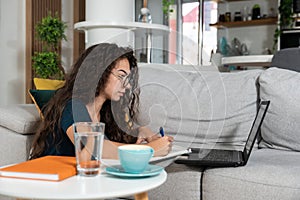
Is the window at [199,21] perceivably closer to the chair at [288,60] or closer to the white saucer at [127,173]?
the chair at [288,60]

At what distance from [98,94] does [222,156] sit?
0.59 m

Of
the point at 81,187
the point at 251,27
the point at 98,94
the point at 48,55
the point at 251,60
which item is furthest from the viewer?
the point at 251,27

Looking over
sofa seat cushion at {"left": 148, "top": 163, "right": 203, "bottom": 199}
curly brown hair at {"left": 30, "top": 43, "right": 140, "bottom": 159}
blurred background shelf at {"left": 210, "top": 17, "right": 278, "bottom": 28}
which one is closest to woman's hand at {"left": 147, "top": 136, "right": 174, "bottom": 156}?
curly brown hair at {"left": 30, "top": 43, "right": 140, "bottom": 159}

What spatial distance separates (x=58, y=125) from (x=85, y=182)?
1.71 ft

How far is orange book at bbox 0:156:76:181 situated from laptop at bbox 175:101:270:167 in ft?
1.78

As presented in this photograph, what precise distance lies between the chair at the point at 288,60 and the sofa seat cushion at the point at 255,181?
0.72 meters

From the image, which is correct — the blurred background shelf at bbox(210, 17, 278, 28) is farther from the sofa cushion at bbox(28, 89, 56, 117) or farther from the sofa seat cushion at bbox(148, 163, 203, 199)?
the sofa seat cushion at bbox(148, 163, 203, 199)

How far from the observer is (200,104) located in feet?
6.40

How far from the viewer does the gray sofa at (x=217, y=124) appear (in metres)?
1.52

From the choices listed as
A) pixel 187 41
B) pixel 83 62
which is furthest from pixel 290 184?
pixel 83 62

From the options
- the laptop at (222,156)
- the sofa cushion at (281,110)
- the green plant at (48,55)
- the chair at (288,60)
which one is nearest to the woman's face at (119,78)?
the laptop at (222,156)

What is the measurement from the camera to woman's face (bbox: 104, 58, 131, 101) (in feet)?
4.63

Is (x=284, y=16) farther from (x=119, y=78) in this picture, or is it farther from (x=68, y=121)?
(x=68, y=121)

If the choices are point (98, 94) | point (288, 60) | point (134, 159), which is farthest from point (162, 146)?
point (288, 60)
